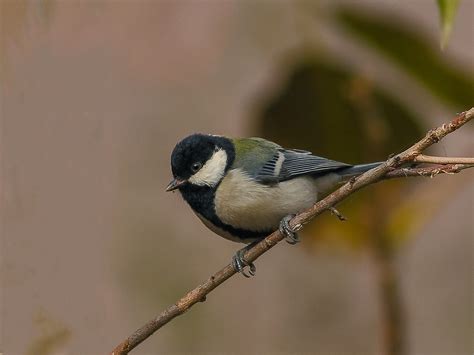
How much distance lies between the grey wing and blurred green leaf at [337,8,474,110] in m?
0.37

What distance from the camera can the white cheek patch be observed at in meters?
2.12

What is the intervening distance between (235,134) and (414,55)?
122cm

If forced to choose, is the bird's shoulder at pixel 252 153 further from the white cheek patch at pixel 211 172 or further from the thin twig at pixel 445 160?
the thin twig at pixel 445 160

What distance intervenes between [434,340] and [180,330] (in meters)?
1.24

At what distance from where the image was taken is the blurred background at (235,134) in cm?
198

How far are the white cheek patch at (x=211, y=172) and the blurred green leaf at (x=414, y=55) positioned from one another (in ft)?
1.69

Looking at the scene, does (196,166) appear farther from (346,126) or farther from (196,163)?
(346,126)

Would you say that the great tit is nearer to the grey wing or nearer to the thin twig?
the grey wing

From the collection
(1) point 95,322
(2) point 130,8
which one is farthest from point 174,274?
(2) point 130,8

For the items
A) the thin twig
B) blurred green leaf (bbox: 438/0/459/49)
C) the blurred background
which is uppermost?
blurred green leaf (bbox: 438/0/459/49)

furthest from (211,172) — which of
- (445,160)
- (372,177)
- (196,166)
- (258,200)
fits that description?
(445,160)

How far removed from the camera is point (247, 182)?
209 centimetres

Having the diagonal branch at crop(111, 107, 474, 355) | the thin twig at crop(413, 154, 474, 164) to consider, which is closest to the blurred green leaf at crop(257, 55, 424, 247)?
the diagonal branch at crop(111, 107, 474, 355)

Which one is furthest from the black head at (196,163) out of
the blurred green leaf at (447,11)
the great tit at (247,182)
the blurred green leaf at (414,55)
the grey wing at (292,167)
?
the blurred green leaf at (447,11)
